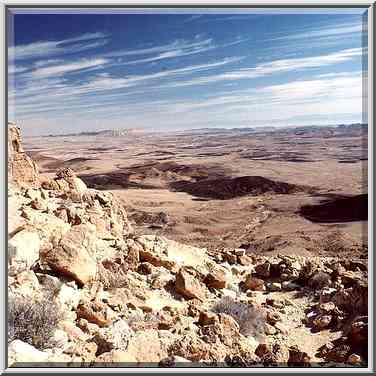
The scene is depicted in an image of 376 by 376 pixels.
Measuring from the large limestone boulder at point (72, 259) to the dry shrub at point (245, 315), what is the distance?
1.29 m

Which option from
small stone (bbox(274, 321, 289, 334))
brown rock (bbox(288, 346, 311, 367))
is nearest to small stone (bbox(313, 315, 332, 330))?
small stone (bbox(274, 321, 289, 334))

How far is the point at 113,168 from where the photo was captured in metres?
17.7

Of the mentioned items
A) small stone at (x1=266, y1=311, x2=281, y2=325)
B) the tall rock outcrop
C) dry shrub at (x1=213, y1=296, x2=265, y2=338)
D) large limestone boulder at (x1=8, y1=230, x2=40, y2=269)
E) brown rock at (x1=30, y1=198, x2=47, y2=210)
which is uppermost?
the tall rock outcrop

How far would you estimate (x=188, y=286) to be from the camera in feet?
17.0

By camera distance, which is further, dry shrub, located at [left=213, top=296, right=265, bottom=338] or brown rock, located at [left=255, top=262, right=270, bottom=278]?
brown rock, located at [left=255, top=262, right=270, bottom=278]

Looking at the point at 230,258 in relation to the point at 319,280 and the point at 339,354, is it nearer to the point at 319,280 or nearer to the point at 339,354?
the point at 319,280

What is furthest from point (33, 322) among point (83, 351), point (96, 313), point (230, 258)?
point (230, 258)

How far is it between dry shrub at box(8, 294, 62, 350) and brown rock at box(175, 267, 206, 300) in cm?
145

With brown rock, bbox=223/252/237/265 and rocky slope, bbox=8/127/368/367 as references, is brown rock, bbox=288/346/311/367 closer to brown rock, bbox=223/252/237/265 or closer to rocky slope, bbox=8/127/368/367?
rocky slope, bbox=8/127/368/367

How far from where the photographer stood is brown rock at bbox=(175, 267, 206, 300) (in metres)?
5.17

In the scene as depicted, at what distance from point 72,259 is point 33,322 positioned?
2.63ft

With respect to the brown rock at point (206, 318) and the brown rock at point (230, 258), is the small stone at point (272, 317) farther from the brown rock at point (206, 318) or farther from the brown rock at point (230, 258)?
the brown rock at point (230, 258)

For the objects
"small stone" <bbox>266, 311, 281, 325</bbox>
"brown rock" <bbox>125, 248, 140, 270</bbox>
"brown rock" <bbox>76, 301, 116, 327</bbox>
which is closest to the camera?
"brown rock" <bbox>76, 301, 116, 327</bbox>

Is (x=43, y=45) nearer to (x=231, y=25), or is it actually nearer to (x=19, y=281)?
(x=231, y=25)
